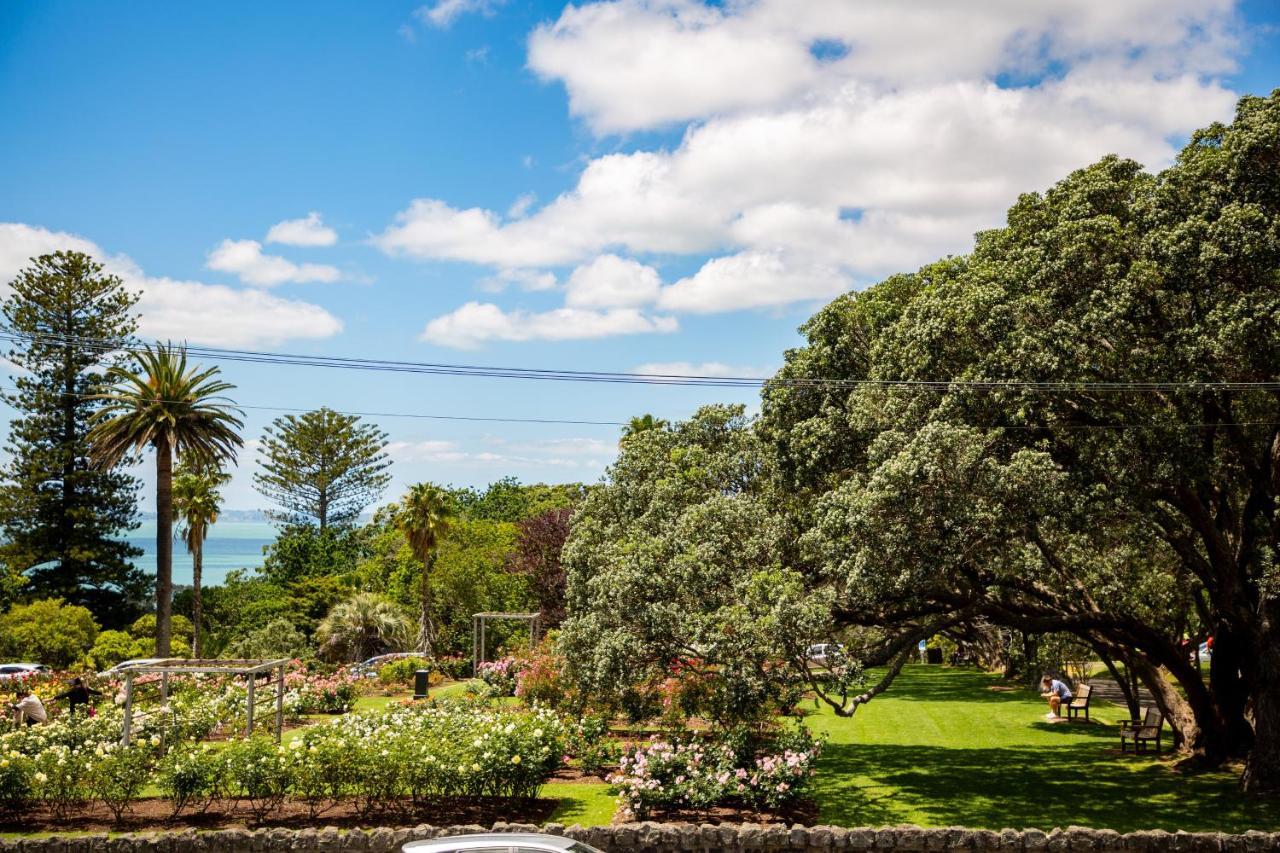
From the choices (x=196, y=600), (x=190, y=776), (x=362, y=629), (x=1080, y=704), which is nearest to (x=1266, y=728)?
(x=1080, y=704)

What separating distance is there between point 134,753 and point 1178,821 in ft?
55.8

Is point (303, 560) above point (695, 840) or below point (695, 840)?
above

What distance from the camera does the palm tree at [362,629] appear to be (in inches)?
1891

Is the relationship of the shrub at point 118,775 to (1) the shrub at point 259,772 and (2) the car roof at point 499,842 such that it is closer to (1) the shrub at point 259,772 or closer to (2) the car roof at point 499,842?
(1) the shrub at point 259,772

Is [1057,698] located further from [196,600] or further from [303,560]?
[303,560]

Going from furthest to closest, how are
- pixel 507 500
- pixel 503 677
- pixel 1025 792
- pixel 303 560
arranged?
pixel 507 500, pixel 303 560, pixel 503 677, pixel 1025 792

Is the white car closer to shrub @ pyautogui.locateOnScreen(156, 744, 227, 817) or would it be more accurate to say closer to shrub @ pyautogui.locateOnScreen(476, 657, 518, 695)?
shrub @ pyautogui.locateOnScreen(156, 744, 227, 817)

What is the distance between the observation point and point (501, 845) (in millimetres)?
10562

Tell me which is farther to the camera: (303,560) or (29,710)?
(303,560)

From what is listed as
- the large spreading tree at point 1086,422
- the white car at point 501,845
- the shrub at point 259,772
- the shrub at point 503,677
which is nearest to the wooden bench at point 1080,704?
the large spreading tree at point 1086,422

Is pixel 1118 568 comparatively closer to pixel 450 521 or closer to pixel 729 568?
pixel 729 568

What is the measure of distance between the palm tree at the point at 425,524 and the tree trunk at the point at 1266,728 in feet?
116

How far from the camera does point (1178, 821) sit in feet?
54.3

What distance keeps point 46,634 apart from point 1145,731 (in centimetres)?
4214
